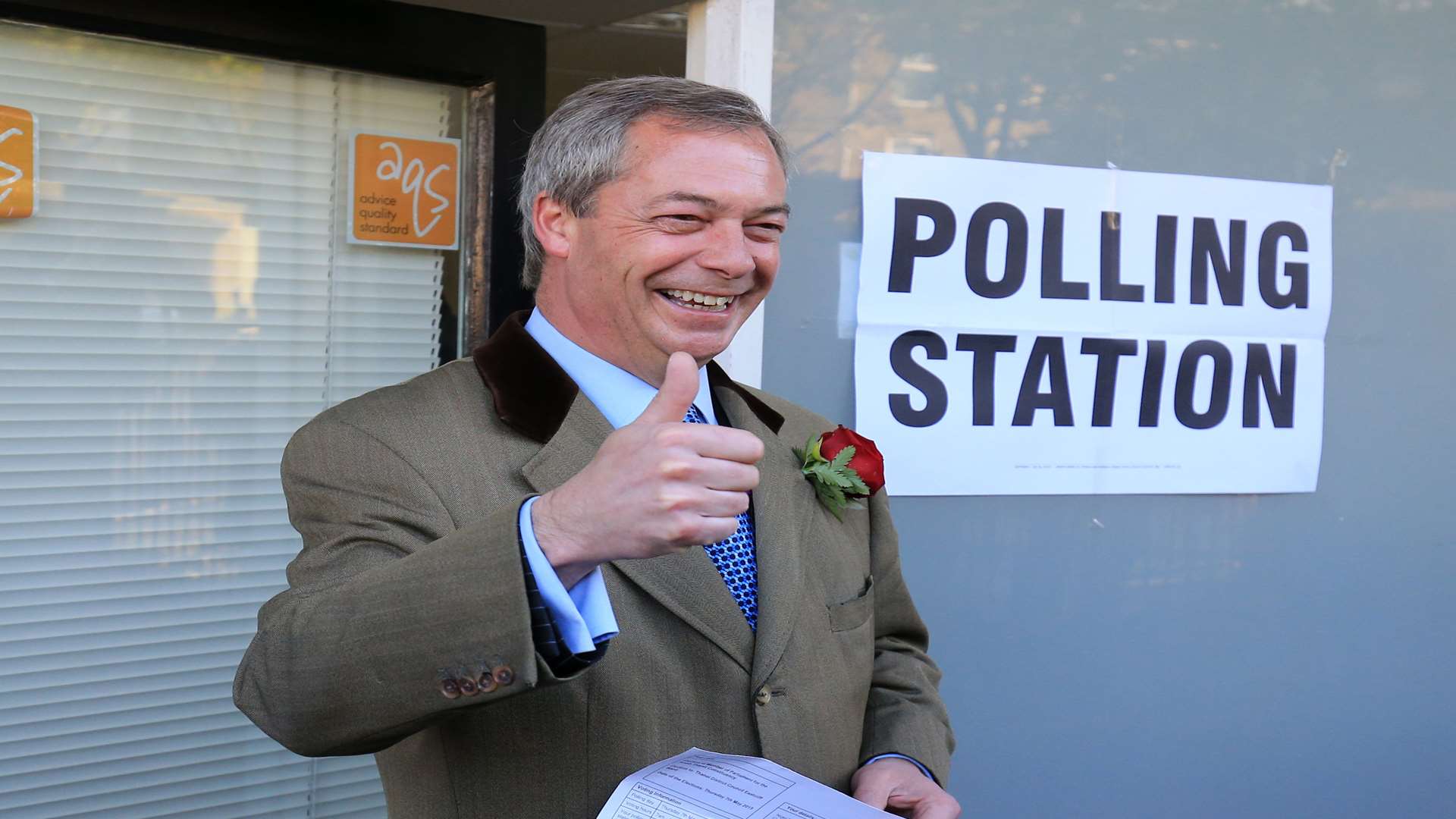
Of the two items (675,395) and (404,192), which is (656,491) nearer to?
(675,395)

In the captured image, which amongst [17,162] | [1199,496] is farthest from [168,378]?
[1199,496]

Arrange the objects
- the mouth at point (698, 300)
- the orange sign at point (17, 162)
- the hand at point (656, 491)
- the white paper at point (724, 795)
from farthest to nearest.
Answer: the orange sign at point (17, 162) < the mouth at point (698, 300) < the white paper at point (724, 795) < the hand at point (656, 491)

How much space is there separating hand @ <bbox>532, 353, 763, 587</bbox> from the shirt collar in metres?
0.50

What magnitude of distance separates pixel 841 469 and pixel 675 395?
2.37 ft

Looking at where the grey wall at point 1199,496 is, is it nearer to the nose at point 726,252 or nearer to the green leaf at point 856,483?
the green leaf at point 856,483

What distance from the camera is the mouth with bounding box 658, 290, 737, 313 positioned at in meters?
1.78

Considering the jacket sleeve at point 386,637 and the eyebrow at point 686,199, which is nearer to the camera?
the jacket sleeve at point 386,637

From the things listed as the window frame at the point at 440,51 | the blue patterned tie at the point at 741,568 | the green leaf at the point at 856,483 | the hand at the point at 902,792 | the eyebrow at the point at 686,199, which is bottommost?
the hand at the point at 902,792

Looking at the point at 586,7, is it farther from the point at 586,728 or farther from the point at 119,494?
the point at 586,728

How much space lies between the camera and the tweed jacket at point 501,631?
1.35 m

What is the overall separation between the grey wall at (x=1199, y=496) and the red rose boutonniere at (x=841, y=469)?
2.47 feet

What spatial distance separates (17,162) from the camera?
2574mm

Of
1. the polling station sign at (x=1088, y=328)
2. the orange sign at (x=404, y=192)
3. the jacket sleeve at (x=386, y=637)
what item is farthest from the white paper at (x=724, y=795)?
the orange sign at (x=404, y=192)

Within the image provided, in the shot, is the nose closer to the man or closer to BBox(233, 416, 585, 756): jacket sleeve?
the man
